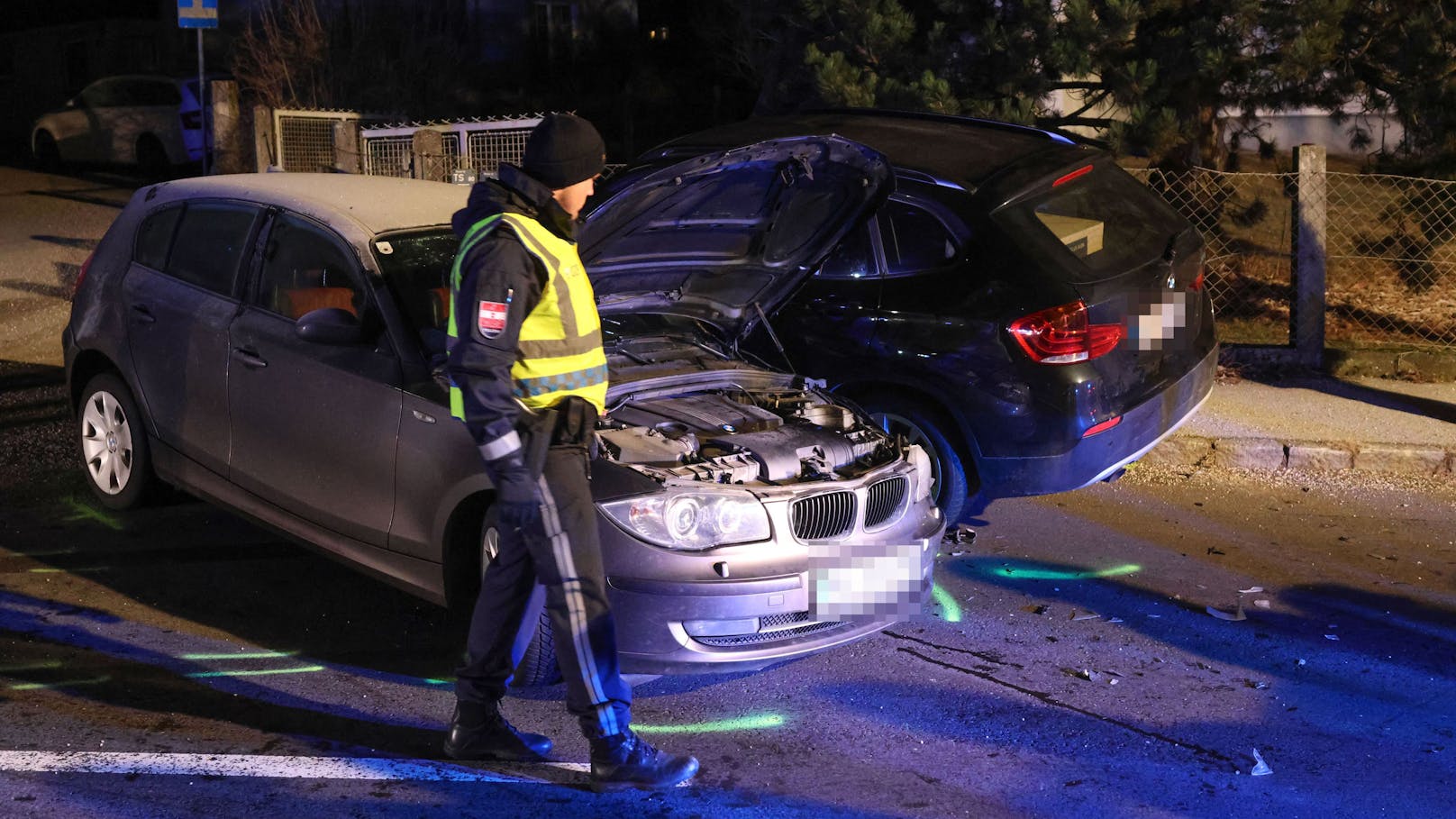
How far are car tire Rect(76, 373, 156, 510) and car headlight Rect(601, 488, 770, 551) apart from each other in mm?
2821

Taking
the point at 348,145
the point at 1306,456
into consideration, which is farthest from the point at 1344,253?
the point at 348,145

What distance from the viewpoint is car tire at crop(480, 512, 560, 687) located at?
435 cm

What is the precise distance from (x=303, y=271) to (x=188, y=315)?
2.05ft

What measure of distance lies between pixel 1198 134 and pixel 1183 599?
20.5ft

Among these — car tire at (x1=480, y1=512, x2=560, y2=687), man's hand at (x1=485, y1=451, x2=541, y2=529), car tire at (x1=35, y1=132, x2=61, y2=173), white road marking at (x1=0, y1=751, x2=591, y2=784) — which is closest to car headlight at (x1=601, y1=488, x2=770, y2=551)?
car tire at (x1=480, y1=512, x2=560, y2=687)

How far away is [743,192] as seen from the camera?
648 cm

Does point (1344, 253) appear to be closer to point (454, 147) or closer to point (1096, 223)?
point (1096, 223)

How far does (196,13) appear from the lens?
38.2 ft

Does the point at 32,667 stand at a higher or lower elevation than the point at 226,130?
lower

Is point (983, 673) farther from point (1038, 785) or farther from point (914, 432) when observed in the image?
point (914, 432)

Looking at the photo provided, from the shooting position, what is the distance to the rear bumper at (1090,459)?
6.03 meters

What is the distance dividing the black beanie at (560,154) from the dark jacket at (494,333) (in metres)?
0.16

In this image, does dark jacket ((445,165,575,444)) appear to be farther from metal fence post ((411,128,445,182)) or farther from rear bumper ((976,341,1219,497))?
metal fence post ((411,128,445,182))

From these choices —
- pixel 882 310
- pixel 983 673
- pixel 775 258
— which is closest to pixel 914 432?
pixel 882 310
